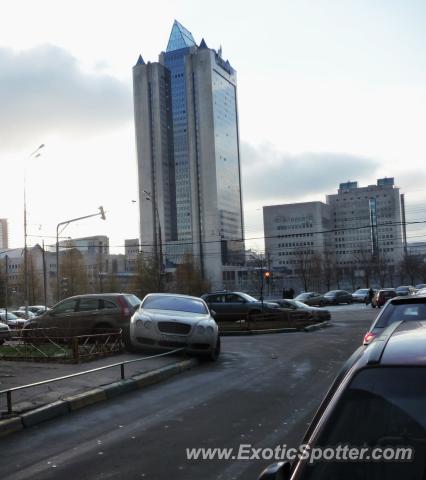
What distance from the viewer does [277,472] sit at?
99.1 inches

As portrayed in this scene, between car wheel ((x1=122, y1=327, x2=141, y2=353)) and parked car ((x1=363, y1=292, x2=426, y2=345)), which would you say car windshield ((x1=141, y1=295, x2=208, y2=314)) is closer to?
car wheel ((x1=122, y1=327, x2=141, y2=353))

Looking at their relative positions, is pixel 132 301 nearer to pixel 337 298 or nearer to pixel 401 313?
pixel 401 313

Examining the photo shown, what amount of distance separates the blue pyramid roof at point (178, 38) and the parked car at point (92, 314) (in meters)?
134

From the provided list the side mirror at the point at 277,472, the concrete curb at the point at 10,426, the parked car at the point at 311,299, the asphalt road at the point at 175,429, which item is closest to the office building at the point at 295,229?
the parked car at the point at 311,299

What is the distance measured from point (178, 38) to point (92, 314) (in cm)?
13982

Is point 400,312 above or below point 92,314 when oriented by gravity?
above

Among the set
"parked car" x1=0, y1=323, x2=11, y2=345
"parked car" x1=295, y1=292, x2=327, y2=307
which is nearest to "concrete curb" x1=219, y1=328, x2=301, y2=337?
"parked car" x1=0, y1=323, x2=11, y2=345

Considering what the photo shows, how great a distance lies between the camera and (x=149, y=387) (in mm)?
10203

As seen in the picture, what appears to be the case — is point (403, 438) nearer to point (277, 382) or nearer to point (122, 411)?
point (122, 411)

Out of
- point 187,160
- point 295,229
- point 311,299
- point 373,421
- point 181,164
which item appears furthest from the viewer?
point 181,164

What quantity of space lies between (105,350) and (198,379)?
370cm

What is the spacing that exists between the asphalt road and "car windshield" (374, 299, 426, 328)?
1539mm

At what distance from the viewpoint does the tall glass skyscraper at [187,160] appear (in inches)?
4220

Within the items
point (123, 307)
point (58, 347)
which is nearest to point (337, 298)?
point (123, 307)
